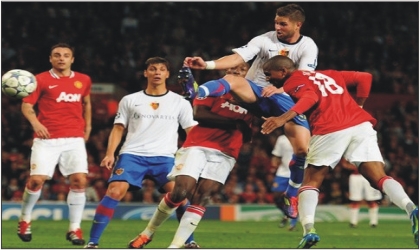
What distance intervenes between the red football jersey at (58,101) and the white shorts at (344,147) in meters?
3.25

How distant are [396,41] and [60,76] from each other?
1558cm

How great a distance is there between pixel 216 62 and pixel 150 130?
1.39m

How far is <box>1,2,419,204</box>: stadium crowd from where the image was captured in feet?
65.8

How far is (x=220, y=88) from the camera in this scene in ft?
28.7

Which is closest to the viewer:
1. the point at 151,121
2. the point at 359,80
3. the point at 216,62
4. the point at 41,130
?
the point at 216,62

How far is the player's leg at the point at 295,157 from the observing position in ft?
32.7

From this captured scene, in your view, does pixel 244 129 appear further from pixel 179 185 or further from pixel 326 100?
pixel 326 100

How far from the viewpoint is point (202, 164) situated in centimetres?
921

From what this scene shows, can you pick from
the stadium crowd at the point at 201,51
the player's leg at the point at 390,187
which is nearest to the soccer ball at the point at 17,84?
the player's leg at the point at 390,187

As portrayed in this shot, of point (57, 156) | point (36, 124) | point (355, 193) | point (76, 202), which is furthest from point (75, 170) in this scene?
point (355, 193)

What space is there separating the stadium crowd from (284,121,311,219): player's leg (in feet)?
30.4

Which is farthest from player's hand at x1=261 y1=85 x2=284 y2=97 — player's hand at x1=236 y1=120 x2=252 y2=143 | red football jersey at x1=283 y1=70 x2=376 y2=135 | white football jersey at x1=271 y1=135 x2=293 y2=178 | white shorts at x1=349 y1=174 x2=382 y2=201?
white shorts at x1=349 y1=174 x2=382 y2=201

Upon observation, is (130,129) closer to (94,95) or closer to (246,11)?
(94,95)

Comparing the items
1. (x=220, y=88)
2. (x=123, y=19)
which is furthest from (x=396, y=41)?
(x=220, y=88)
